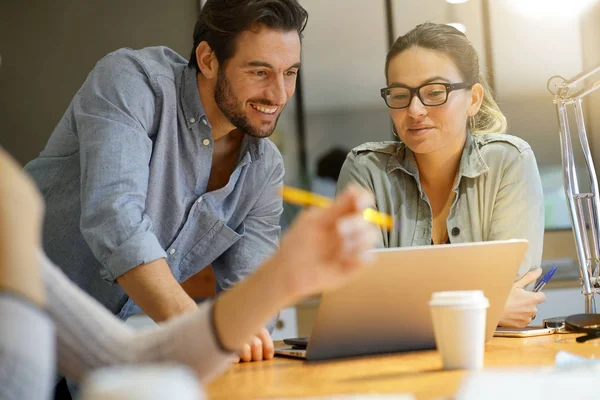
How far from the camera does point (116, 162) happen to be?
183cm

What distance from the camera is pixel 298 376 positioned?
Result: 48.7 inches

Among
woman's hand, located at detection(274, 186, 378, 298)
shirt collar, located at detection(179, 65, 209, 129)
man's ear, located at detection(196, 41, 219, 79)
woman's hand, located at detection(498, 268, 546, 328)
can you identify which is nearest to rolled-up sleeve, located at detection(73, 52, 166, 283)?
shirt collar, located at detection(179, 65, 209, 129)

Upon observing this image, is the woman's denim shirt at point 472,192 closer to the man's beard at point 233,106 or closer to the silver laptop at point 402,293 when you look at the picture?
the man's beard at point 233,106

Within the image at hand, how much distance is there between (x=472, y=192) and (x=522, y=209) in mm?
168

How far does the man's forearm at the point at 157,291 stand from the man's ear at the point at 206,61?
2.36 feet

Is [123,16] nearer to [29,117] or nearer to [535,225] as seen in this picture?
[29,117]

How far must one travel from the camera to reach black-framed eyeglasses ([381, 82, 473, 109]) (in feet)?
7.52

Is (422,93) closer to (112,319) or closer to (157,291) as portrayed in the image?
(157,291)

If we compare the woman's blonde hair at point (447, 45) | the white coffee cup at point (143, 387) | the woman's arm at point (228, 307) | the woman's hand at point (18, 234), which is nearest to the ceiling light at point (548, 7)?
the woman's blonde hair at point (447, 45)

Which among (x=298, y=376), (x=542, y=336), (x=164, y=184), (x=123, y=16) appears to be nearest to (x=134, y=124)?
(x=164, y=184)

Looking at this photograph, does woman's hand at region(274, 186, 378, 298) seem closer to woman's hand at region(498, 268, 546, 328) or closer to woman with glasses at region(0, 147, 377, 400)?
woman with glasses at region(0, 147, 377, 400)

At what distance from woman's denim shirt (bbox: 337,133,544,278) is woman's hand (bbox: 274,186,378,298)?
A: 1.44m

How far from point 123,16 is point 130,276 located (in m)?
3.51

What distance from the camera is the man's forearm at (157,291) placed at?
65.6 inches
